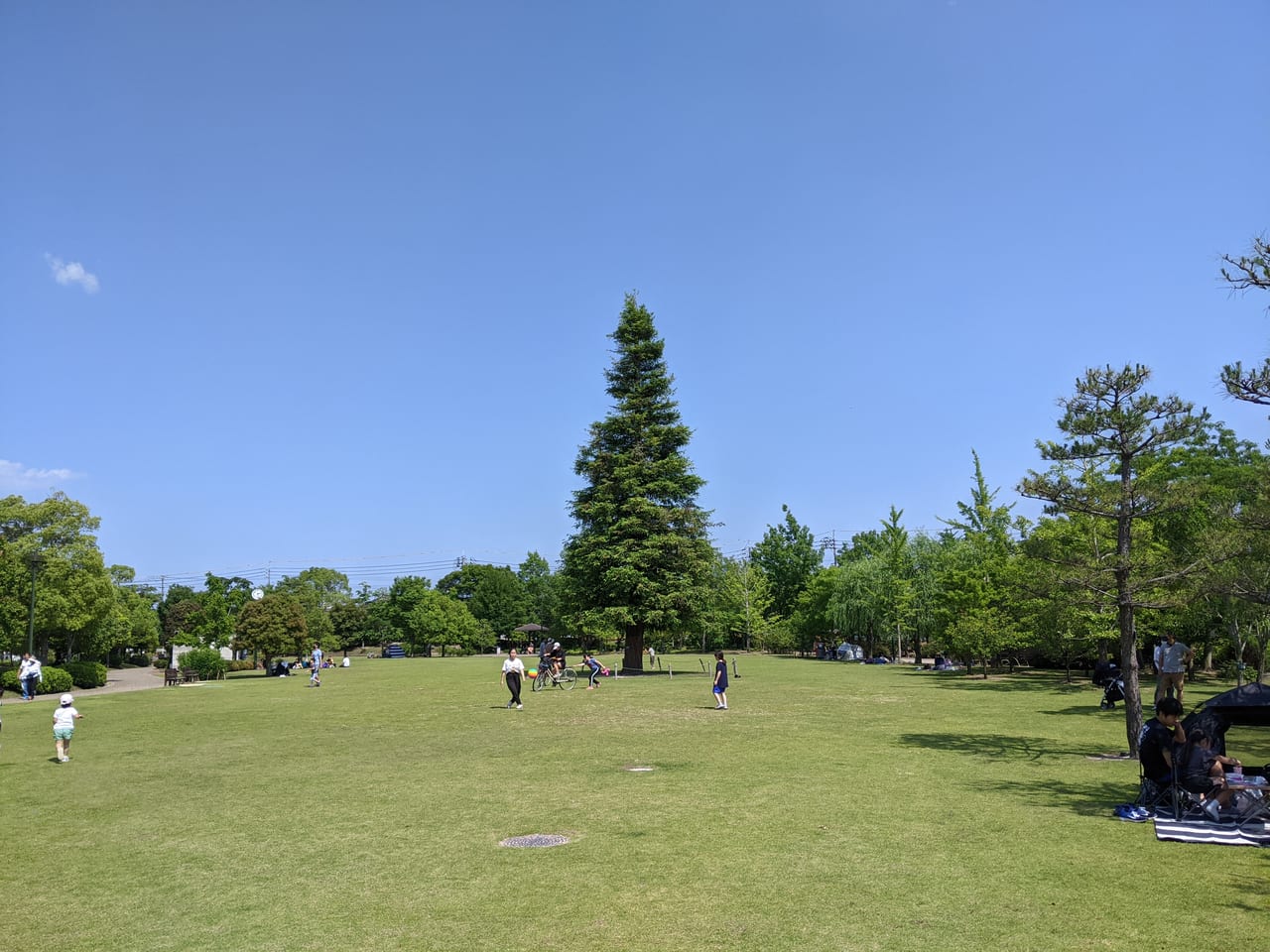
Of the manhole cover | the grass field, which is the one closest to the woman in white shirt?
the grass field

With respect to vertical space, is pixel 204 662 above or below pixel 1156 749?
below

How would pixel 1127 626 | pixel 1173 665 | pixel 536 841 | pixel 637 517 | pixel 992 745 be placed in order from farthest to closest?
pixel 637 517
pixel 1173 665
pixel 992 745
pixel 1127 626
pixel 536 841

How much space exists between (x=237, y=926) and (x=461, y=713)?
16722 millimetres

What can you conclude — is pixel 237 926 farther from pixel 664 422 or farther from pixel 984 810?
pixel 664 422

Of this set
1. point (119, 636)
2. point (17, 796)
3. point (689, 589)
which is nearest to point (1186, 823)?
point (17, 796)

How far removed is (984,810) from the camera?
403 inches

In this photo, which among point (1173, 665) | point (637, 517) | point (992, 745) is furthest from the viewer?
point (637, 517)

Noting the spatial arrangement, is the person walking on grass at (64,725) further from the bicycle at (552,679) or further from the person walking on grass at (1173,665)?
the person walking on grass at (1173,665)

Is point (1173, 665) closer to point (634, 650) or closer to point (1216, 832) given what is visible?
point (1216, 832)

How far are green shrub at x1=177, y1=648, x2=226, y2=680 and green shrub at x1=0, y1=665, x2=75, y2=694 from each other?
836 cm

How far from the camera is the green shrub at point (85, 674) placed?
3612cm

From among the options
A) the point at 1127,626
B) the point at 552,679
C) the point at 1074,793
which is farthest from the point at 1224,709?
the point at 552,679

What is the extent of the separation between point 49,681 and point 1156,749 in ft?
120

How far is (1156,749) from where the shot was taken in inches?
384
